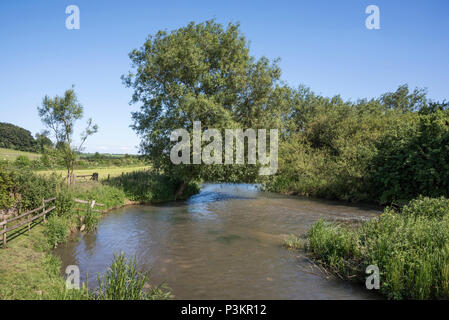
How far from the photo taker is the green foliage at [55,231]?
12.9 m

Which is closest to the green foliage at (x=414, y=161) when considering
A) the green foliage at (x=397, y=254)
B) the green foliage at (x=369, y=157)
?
the green foliage at (x=369, y=157)

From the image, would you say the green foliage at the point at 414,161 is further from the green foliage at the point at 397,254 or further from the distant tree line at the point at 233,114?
the green foliage at the point at 397,254

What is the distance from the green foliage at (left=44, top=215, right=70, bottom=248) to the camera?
42.3ft

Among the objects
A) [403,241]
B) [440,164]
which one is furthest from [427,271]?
[440,164]

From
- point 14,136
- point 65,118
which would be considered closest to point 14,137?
point 14,136

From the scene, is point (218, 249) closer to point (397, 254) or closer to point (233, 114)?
point (397, 254)

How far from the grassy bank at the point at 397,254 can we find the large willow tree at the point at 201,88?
45.9 feet

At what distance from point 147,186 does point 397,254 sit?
21802mm

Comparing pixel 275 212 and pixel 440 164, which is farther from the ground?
pixel 440 164

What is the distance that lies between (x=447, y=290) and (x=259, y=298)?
5.19 metres

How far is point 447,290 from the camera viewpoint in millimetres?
7652

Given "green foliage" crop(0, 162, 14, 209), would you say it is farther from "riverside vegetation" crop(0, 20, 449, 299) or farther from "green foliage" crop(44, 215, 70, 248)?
"riverside vegetation" crop(0, 20, 449, 299)

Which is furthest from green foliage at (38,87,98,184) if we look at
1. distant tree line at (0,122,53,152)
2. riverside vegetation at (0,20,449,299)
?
distant tree line at (0,122,53,152)
